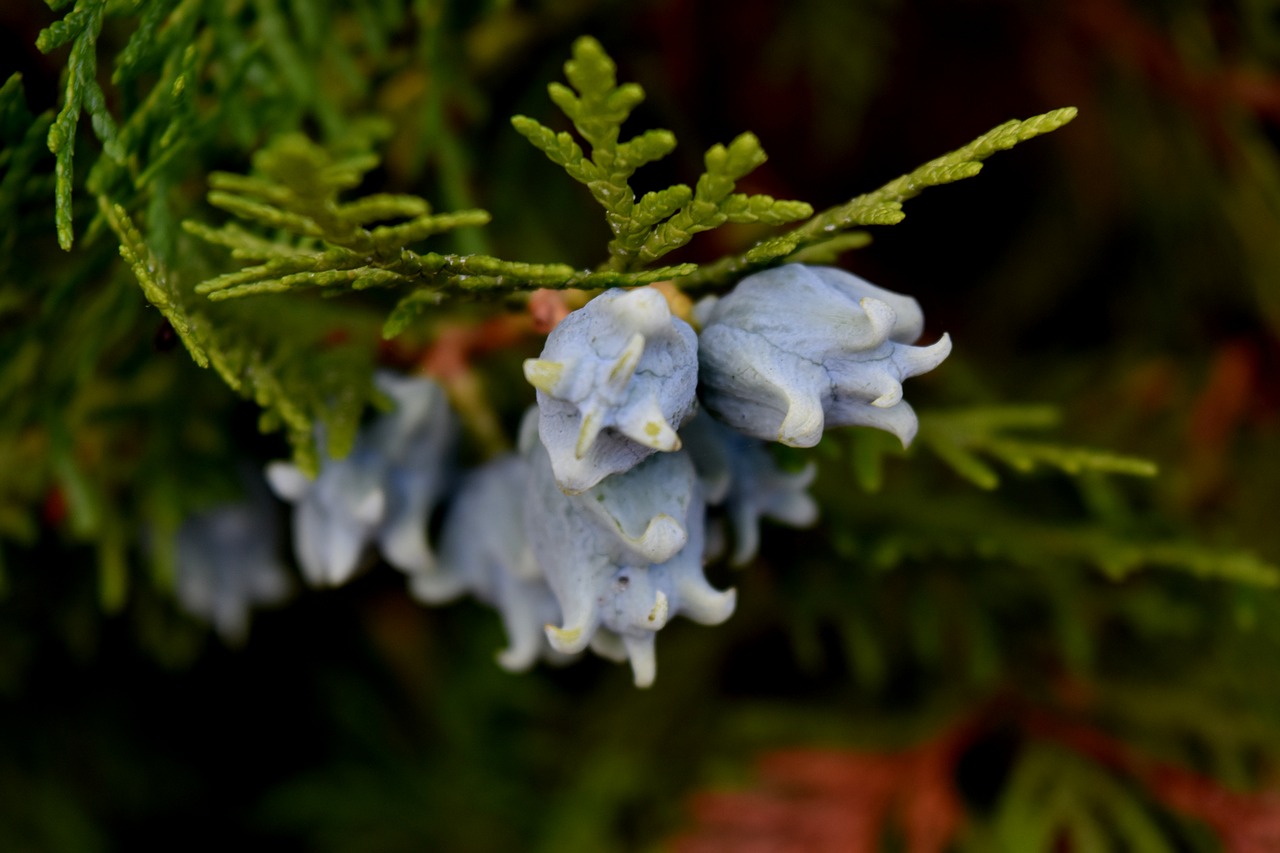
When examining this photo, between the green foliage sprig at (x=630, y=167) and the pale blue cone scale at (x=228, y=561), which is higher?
the green foliage sprig at (x=630, y=167)

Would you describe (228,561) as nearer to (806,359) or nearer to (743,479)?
(743,479)

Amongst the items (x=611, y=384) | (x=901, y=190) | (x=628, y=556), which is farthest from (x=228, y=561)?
(x=901, y=190)

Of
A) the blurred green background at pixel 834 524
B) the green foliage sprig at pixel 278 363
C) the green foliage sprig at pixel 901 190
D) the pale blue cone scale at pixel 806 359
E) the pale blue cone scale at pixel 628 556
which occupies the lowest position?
the blurred green background at pixel 834 524

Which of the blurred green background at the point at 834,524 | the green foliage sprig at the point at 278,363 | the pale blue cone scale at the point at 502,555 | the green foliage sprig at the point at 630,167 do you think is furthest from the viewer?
the blurred green background at the point at 834,524

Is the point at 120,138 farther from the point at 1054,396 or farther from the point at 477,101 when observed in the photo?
the point at 1054,396

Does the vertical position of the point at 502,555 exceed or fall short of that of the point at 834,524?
it exceeds it

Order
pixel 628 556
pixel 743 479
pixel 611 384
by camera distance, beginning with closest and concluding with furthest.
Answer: pixel 611 384 < pixel 628 556 < pixel 743 479

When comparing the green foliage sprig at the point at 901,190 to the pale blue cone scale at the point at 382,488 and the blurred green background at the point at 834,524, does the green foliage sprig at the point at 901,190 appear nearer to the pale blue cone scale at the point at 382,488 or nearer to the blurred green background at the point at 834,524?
the pale blue cone scale at the point at 382,488

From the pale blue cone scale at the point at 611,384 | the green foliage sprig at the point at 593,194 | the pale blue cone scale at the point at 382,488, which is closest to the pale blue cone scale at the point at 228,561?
the pale blue cone scale at the point at 382,488
